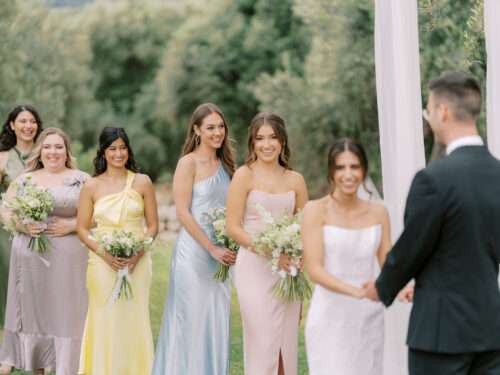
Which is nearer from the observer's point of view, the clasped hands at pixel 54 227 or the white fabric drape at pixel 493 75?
the white fabric drape at pixel 493 75

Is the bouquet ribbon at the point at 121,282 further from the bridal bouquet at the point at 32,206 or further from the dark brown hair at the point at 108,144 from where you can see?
the bridal bouquet at the point at 32,206

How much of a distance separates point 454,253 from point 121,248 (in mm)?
3206

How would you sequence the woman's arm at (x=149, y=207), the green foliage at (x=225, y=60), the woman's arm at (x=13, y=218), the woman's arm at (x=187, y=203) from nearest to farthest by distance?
the woman's arm at (x=187, y=203)
the woman's arm at (x=149, y=207)
the woman's arm at (x=13, y=218)
the green foliage at (x=225, y=60)

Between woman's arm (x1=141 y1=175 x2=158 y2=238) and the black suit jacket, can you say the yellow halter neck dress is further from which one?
the black suit jacket

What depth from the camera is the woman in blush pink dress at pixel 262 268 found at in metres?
6.11

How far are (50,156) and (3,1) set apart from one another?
1195 centimetres

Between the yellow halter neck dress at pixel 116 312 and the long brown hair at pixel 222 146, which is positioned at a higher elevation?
the long brown hair at pixel 222 146

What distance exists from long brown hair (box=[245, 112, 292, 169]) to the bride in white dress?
0.99m

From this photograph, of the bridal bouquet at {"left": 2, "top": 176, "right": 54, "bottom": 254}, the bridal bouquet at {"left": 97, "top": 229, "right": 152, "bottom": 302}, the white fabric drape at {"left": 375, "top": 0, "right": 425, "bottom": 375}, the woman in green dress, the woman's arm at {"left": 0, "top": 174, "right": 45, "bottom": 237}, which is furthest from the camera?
the woman in green dress

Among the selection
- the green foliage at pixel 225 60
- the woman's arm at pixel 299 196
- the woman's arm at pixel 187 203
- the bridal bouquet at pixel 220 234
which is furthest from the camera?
the green foliage at pixel 225 60

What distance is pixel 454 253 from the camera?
4.15 metres

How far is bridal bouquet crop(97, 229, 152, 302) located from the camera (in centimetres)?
681

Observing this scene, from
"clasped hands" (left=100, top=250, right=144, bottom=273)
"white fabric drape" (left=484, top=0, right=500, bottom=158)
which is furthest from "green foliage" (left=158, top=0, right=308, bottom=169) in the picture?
"white fabric drape" (left=484, top=0, right=500, bottom=158)

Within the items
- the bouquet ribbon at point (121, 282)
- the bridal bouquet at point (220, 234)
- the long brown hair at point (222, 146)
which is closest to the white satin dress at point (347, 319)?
the bridal bouquet at point (220, 234)
